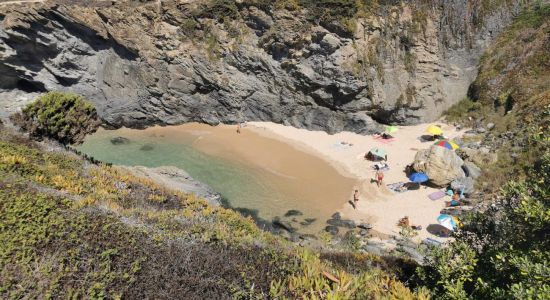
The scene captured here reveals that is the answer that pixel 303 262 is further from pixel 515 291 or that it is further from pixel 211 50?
pixel 211 50

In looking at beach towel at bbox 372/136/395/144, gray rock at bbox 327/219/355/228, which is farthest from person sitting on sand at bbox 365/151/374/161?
gray rock at bbox 327/219/355/228

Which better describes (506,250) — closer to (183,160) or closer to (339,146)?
(339,146)

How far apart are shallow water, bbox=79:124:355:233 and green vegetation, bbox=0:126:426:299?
14.2 meters

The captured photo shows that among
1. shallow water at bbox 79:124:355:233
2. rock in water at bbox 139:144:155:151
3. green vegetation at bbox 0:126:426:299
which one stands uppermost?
green vegetation at bbox 0:126:426:299

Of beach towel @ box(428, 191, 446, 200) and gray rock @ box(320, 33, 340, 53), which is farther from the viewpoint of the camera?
gray rock @ box(320, 33, 340, 53)

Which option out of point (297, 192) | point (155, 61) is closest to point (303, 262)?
point (297, 192)

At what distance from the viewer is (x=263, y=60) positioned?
3953cm

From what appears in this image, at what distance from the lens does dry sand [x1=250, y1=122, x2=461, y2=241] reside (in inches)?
949

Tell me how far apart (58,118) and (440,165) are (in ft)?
84.3

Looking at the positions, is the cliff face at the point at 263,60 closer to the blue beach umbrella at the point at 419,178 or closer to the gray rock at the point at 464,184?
the blue beach umbrella at the point at 419,178

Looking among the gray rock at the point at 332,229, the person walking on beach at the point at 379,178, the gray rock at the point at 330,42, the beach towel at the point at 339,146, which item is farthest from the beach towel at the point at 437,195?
the gray rock at the point at 330,42

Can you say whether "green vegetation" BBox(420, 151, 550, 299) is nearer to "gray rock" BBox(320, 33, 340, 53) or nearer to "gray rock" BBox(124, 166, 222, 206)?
"gray rock" BBox(124, 166, 222, 206)

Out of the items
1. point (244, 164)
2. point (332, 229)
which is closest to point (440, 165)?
point (332, 229)

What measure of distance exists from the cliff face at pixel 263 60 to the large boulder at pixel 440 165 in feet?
35.0
